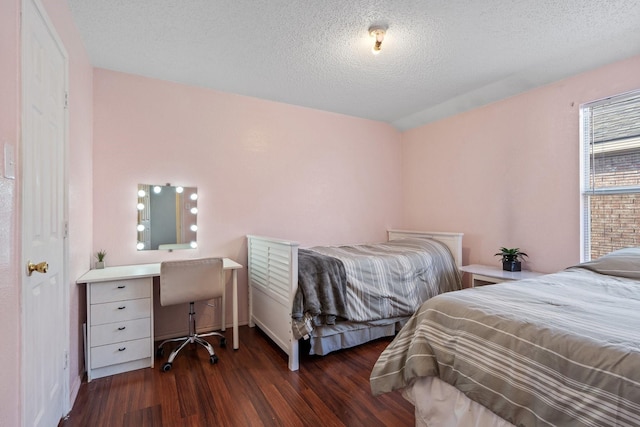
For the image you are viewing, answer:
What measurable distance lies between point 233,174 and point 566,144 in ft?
10.4

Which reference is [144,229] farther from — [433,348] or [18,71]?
[433,348]

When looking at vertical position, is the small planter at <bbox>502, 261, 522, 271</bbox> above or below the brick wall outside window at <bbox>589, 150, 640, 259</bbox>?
below

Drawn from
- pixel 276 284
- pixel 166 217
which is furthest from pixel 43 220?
pixel 276 284

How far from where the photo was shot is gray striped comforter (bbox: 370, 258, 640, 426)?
3.00ft

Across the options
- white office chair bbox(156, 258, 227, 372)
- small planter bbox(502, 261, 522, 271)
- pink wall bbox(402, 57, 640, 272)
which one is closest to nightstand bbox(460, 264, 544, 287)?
small planter bbox(502, 261, 522, 271)

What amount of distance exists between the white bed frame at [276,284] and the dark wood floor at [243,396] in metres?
0.21

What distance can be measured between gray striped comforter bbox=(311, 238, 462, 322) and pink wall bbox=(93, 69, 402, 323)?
0.81 meters

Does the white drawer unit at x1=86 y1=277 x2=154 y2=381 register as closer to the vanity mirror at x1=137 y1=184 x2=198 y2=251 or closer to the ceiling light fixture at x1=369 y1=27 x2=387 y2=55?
the vanity mirror at x1=137 y1=184 x2=198 y2=251

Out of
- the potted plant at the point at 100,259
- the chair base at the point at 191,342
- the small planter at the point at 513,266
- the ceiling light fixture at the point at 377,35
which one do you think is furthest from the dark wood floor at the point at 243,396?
the ceiling light fixture at the point at 377,35

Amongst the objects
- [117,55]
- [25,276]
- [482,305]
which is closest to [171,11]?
[117,55]

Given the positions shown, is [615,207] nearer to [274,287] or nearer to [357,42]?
[357,42]

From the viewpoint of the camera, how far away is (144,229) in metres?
2.82

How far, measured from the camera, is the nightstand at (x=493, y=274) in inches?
107

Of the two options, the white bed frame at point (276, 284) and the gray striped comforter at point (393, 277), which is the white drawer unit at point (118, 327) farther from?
the gray striped comforter at point (393, 277)
